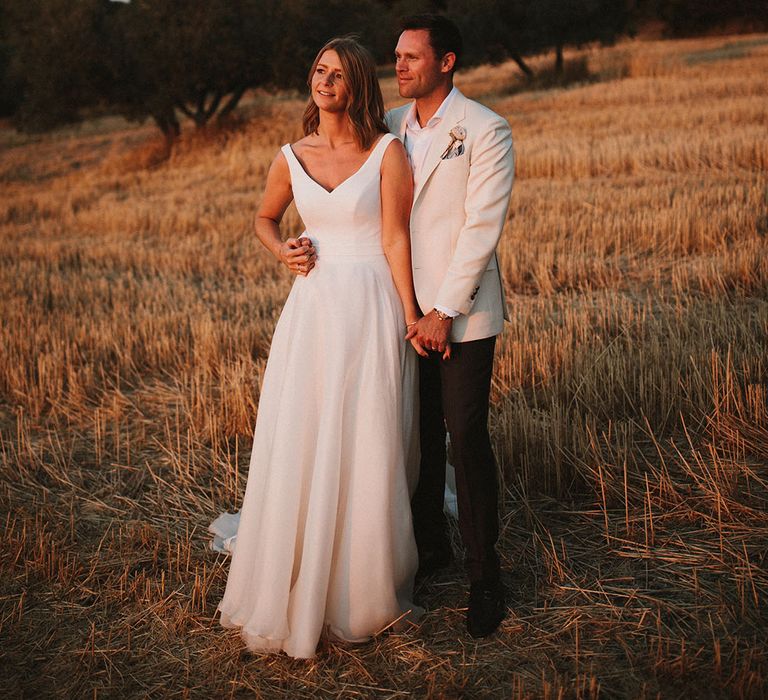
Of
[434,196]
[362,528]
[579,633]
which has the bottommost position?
[579,633]

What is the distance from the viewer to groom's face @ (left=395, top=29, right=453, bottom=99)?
3086 mm

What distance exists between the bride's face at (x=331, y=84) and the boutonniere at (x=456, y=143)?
46 cm

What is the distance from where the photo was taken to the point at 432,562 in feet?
12.3

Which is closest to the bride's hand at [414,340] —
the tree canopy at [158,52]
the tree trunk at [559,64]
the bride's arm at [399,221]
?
the bride's arm at [399,221]

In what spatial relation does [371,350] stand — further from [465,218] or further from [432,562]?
[432,562]

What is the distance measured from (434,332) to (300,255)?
63 centimetres

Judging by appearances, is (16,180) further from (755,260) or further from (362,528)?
(362,528)

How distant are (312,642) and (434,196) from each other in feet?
5.79

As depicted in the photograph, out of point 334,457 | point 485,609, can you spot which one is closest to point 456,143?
point 334,457

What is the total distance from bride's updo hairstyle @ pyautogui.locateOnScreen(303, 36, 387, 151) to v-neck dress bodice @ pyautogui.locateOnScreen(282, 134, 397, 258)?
71 mm

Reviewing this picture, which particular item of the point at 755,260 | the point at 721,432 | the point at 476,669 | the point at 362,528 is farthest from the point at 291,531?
the point at 755,260

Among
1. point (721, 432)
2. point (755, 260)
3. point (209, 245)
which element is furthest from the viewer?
point (209, 245)

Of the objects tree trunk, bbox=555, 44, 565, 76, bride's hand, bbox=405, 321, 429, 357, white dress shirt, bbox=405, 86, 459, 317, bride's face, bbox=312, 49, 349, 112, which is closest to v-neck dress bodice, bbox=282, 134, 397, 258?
white dress shirt, bbox=405, 86, 459, 317

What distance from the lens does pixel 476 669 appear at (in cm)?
303
